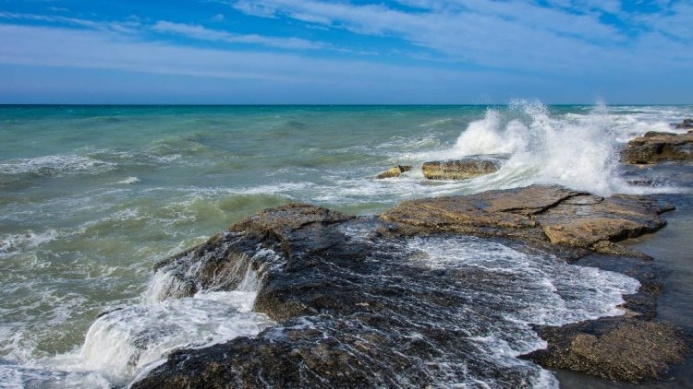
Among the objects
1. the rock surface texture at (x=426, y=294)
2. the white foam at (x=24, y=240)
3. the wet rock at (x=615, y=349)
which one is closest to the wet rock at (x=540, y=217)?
the rock surface texture at (x=426, y=294)

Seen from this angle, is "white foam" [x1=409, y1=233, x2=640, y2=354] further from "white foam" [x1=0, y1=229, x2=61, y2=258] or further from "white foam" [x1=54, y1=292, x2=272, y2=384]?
"white foam" [x1=0, y1=229, x2=61, y2=258]

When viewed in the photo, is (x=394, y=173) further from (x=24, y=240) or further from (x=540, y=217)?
(x=24, y=240)

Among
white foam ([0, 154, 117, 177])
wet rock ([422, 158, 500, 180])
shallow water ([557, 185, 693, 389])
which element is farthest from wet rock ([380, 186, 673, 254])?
white foam ([0, 154, 117, 177])

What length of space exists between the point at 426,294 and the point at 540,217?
3166 millimetres

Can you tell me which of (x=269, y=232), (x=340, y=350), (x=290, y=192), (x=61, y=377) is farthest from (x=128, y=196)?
(x=340, y=350)

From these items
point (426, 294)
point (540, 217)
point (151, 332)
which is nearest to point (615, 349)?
point (426, 294)

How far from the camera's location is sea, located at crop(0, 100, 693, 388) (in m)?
4.41

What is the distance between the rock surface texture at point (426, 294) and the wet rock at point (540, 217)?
3 cm

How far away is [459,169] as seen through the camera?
13906 millimetres

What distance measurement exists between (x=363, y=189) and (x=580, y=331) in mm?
9407

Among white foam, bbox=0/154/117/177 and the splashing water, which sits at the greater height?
the splashing water

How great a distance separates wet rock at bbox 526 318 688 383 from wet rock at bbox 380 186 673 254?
2051 mm

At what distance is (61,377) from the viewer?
3.93 metres

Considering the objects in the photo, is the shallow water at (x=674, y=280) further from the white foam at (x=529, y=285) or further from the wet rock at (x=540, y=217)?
the white foam at (x=529, y=285)
